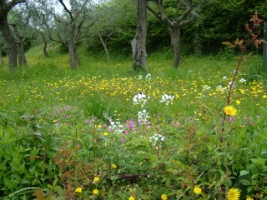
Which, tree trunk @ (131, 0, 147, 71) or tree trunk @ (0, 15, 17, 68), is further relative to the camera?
tree trunk @ (0, 15, 17, 68)

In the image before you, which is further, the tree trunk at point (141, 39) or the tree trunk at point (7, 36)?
the tree trunk at point (7, 36)

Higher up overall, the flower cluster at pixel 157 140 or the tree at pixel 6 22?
the tree at pixel 6 22

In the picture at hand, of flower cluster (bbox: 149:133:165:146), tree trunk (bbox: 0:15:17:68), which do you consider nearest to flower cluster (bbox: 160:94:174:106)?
flower cluster (bbox: 149:133:165:146)

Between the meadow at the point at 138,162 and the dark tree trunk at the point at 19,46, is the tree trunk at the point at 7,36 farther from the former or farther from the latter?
the meadow at the point at 138,162

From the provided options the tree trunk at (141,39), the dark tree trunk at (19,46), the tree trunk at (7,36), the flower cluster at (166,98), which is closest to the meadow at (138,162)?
the flower cluster at (166,98)

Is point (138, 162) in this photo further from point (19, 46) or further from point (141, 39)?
point (19, 46)

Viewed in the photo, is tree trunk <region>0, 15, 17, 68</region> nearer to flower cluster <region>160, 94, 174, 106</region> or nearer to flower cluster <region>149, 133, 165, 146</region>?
flower cluster <region>160, 94, 174, 106</region>

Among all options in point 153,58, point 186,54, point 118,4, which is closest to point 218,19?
point 186,54

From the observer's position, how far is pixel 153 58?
80.3ft

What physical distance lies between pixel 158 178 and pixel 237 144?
2.25 feet

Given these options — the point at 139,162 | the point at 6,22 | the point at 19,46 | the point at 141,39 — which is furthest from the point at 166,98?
the point at 19,46

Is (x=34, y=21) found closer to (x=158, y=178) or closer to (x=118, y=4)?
(x=118, y=4)

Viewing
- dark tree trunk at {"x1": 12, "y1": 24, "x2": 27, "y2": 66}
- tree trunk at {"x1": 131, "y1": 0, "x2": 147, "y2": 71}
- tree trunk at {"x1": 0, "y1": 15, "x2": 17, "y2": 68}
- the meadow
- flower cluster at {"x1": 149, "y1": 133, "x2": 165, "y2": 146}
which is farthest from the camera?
dark tree trunk at {"x1": 12, "y1": 24, "x2": 27, "y2": 66}

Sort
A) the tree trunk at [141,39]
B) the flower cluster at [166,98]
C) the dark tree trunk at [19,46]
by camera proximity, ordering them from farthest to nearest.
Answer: the dark tree trunk at [19,46]
the tree trunk at [141,39]
the flower cluster at [166,98]
